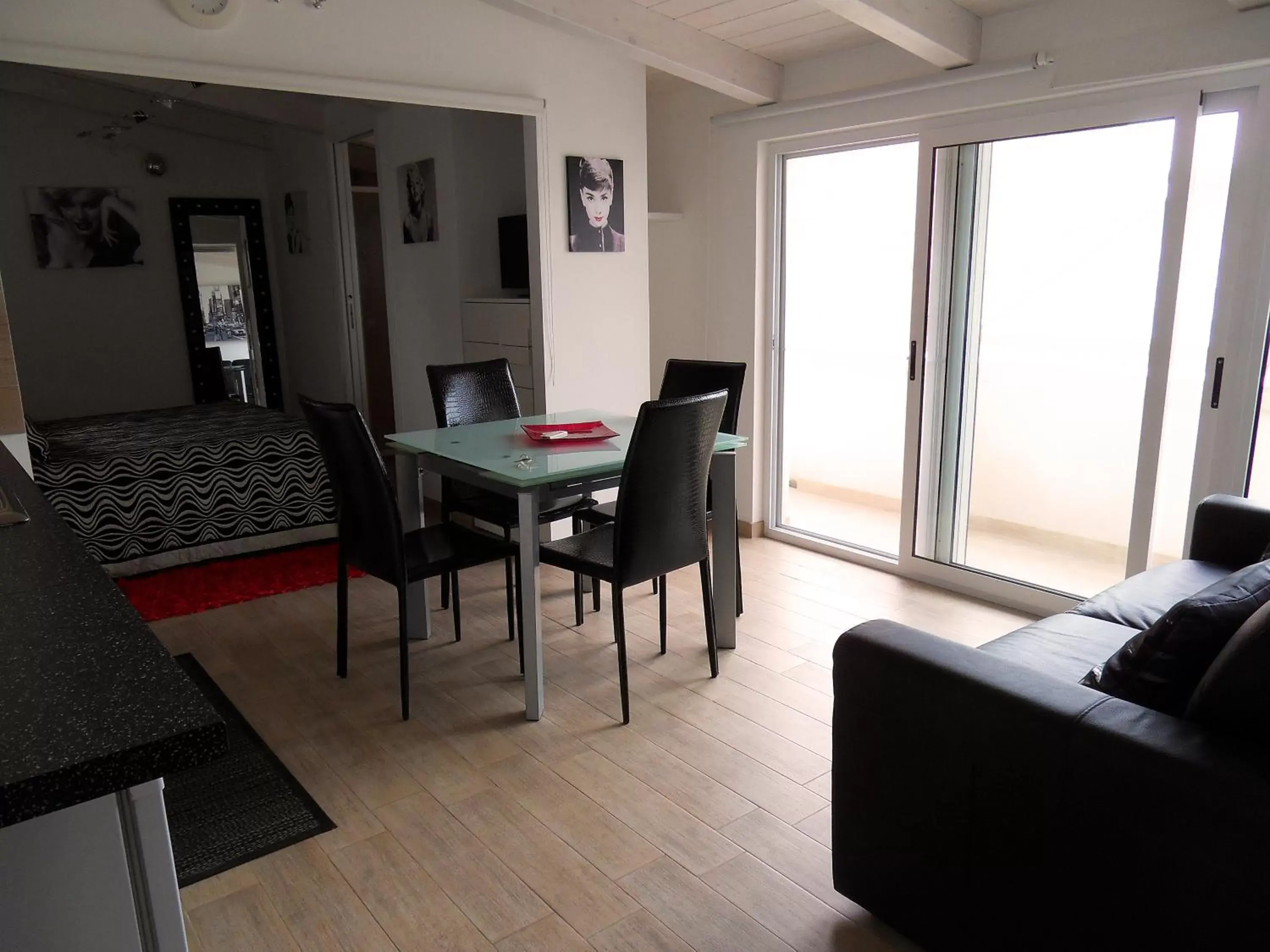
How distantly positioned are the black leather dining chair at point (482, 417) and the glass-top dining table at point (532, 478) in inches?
6.9

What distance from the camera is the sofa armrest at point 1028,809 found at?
4.33ft

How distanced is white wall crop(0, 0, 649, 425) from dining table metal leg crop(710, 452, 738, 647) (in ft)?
4.41

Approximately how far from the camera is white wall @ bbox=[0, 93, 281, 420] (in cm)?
609

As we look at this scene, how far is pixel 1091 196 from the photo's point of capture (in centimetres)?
Answer: 330

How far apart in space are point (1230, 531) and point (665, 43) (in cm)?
273

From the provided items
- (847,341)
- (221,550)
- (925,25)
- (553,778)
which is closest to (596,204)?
(847,341)

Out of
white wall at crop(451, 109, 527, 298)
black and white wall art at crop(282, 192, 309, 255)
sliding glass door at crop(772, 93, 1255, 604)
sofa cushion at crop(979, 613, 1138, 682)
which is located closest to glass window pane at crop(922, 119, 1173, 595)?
sliding glass door at crop(772, 93, 1255, 604)

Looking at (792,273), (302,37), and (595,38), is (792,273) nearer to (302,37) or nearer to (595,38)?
(595,38)

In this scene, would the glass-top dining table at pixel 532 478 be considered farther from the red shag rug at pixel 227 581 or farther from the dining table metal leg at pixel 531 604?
the red shag rug at pixel 227 581

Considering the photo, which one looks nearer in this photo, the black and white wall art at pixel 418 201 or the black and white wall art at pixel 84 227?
the black and white wall art at pixel 418 201

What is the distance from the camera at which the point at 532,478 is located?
2.67m

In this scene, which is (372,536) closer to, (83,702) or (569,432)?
(569,432)

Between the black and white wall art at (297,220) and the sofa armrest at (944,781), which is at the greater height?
the black and white wall art at (297,220)

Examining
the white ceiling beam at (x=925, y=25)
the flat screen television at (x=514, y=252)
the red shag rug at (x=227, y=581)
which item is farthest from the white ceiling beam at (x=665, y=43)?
the red shag rug at (x=227, y=581)
